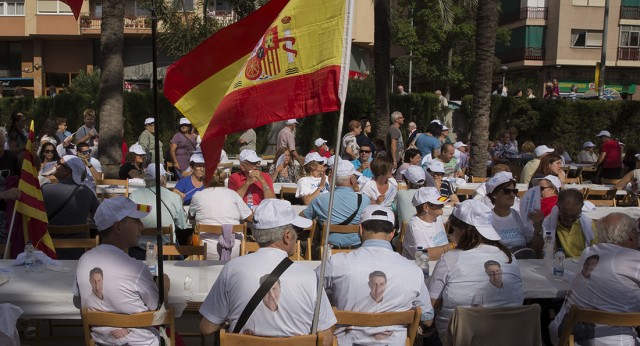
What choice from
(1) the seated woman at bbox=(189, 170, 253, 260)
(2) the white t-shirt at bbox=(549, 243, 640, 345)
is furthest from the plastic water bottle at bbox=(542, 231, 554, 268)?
(1) the seated woman at bbox=(189, 170, 253, 260)

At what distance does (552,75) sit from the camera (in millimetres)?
55875

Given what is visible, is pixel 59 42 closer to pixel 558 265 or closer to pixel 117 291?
pixel 558 265

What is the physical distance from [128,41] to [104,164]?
35231mm

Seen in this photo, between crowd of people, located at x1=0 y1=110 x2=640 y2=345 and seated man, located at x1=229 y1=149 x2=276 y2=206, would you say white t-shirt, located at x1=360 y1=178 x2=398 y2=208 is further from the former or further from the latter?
crowd of people, located at x1=0 y1=110 x2=640 y2=345

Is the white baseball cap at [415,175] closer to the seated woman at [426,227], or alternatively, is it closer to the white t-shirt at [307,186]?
the seated woman at [426,227]

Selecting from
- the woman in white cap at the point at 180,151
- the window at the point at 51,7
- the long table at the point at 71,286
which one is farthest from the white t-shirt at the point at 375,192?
the window at the point at 51,7

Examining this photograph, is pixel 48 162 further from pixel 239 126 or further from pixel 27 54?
pixel 27 54

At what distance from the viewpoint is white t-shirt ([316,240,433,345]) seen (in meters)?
4.61

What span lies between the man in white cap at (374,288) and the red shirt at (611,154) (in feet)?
44.8

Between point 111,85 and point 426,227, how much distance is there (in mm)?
8796

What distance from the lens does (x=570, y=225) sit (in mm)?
7082

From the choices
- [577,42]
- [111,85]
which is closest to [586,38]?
[577,42]

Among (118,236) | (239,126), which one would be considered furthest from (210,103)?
(118,236)

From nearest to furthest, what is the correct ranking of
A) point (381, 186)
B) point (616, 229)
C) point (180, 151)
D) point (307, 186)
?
point (616, 229)
point (381, 186)
point (307, 186)
point (180, 151)
